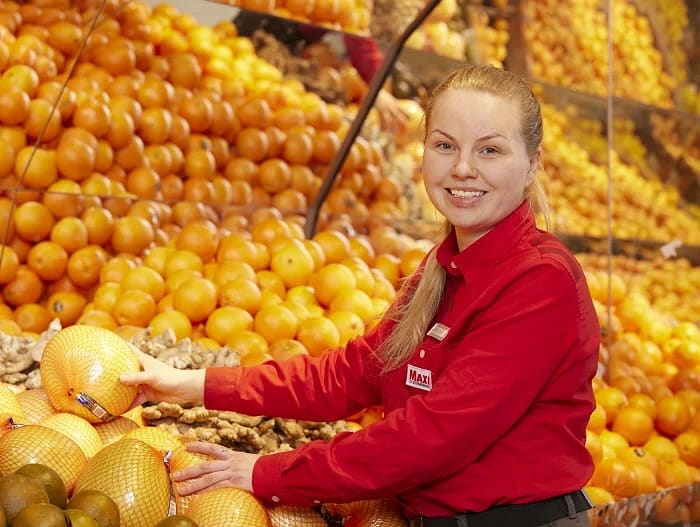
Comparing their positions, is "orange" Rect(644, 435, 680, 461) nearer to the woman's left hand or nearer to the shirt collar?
the shirt collar

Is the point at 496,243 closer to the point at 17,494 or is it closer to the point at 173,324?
the point at 17,494

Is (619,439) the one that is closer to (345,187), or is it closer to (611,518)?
(611,518)

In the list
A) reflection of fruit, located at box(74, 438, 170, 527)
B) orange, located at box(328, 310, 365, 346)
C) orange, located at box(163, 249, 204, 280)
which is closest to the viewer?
reflection of fruit, located at box(74, 438, 170, 527)

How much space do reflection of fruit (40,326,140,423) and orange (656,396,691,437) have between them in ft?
7.23

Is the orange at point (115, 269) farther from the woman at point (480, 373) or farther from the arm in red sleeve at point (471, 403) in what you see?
the arm in red sleeve at point (471, 403)

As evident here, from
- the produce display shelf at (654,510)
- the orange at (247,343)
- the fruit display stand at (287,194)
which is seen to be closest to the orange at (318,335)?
the fruit display stand at (287,194)

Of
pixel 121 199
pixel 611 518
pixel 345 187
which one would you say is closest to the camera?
pixel 611 518

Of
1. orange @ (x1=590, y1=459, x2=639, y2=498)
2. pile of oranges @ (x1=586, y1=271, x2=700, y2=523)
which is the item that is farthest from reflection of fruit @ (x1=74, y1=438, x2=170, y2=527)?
orange @ (x1=590, y1=459, x2=639, y2=498)

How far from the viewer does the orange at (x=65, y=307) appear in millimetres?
3268

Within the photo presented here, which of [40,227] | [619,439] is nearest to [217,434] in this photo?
[40,227]

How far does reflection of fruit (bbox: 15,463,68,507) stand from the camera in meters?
1.62

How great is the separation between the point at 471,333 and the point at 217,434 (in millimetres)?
752

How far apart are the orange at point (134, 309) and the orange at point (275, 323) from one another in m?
0.37

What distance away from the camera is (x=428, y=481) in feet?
6.29
